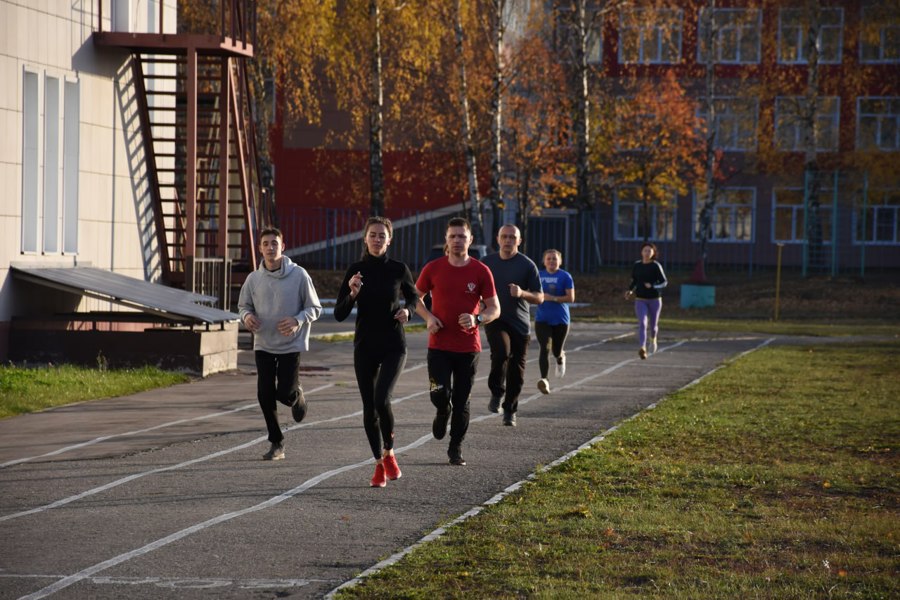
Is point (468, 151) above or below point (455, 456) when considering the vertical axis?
above

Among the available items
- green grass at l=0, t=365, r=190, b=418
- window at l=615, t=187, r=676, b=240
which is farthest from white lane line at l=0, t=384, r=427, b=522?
window at l=615, t=187, r=676, b=240

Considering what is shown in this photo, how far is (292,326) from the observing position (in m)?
11.8

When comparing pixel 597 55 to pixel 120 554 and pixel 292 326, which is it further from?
pixel 120 554

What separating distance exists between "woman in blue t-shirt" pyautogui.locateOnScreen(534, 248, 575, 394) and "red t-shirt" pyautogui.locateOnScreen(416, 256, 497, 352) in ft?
20.6

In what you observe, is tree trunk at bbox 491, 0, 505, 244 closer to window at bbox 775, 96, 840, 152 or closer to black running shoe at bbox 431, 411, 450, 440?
window at bbox 775, 96, 840, 152

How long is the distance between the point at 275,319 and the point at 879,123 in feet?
159

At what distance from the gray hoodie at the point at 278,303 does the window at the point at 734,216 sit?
154 feet

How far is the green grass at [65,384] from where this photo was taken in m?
15.8

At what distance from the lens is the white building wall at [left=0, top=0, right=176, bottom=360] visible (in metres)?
19.7

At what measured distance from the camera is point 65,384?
17.2 meters

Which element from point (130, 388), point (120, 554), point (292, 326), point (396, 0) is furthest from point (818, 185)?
point (120, 554)

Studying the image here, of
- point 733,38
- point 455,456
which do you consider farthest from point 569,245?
point 455,456

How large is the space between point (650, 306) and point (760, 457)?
1245cm

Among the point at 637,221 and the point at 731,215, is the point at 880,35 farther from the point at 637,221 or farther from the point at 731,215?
the point at 637,221
